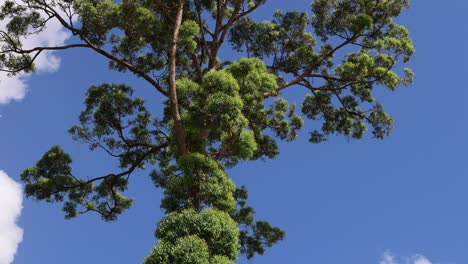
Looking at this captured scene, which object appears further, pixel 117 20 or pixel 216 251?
pixel 117 20

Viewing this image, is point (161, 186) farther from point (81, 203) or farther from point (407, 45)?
point (407, 45)

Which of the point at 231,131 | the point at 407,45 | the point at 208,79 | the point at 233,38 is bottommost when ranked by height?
the point at 231,131

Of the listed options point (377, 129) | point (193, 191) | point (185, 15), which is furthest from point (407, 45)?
point (193, 191)

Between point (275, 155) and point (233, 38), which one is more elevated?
point (233, 38)

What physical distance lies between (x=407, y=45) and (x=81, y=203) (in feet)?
34.3

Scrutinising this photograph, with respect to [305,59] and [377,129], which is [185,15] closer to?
[305,59]

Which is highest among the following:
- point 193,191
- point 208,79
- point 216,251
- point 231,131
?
point 208,79

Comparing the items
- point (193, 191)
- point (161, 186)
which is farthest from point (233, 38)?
point (193, 191)

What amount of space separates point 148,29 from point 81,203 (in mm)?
5662

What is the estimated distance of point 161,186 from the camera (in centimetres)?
1692

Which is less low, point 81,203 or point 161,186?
point 161,186

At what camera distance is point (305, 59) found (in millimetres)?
16047

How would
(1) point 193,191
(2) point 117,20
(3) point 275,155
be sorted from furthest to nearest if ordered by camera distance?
(3) point 275,155 < (2) point 117,20 < (1) point 193,191

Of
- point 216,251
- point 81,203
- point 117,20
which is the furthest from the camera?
point 81,203
